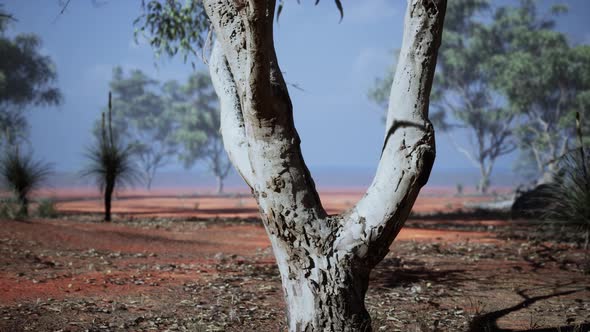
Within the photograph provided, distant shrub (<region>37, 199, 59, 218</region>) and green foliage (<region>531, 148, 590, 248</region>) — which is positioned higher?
green foliage (<region>531, 148, 590, 248</region>)

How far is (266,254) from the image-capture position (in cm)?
841

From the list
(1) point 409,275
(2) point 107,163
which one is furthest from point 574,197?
(2) point 107,163

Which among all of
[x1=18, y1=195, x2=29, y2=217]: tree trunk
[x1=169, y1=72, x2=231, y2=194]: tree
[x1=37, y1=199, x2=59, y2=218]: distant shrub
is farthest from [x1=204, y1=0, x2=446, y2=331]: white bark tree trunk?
[x1=169, y1=72, x2=231, y2=194]: tree

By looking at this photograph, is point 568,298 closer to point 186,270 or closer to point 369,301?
point 369,301

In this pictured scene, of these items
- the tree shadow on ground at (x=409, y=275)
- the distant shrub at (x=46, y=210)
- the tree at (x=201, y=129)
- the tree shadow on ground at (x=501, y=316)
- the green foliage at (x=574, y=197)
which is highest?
the tree at (x=201, y=129)

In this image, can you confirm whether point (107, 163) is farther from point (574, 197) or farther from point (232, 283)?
point (574, 197)

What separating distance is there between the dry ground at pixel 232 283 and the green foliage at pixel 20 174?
2382 millimetres

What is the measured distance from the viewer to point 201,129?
41.6 meters

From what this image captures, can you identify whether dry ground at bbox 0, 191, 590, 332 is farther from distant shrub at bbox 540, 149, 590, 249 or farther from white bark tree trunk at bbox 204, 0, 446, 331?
white bark tree trunk at bbox 204, 0, 446, 331

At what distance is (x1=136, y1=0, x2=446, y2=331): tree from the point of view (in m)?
3.18

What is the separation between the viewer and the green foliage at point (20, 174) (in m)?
11.8

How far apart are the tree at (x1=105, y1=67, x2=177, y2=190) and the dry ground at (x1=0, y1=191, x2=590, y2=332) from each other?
3823 centimetres

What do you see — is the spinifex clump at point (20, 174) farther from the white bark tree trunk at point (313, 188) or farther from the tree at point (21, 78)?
the tree at point (21, 78)

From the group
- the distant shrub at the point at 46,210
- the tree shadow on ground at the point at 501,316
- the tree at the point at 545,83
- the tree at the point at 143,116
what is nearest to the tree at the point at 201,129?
the tree at the point at 143,116
